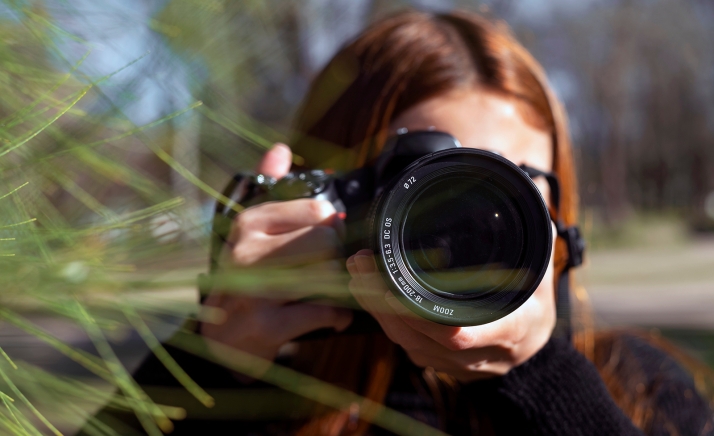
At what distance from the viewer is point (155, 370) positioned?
0.58 m

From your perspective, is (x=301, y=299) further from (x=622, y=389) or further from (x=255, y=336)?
(x=622, y=389)

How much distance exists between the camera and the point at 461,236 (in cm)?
44

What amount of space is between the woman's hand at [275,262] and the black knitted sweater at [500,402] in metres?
0.06

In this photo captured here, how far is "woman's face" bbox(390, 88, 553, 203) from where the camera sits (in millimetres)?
604

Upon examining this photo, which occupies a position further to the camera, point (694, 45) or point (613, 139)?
point (613, 139)

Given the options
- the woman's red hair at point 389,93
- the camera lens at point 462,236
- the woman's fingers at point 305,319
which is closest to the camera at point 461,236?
the camera lens at point 462,236

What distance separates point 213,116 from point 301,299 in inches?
7.7

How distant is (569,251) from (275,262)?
293 millimetres

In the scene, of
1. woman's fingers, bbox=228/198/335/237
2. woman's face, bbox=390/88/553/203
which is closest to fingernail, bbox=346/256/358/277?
woman's fingers, bbox=228/198/335/237

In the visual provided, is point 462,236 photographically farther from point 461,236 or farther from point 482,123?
point 482,123

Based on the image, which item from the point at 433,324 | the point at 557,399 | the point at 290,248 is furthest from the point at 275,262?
the point at 557,399

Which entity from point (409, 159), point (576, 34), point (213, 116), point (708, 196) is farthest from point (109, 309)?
point (708, 196)

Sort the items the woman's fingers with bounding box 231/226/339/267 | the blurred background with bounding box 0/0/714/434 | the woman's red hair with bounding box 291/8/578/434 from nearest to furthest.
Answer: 1. the blurred background with bounding box 0/0/714/434
2. the woman's fingers with bounding box 231/226/339/267
3. the woman's red hair with bounding box 291/8/578/434

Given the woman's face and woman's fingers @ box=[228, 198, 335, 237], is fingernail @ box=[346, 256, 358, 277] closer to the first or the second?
woman's fingers @ box=[228, 198, 335, 237]
